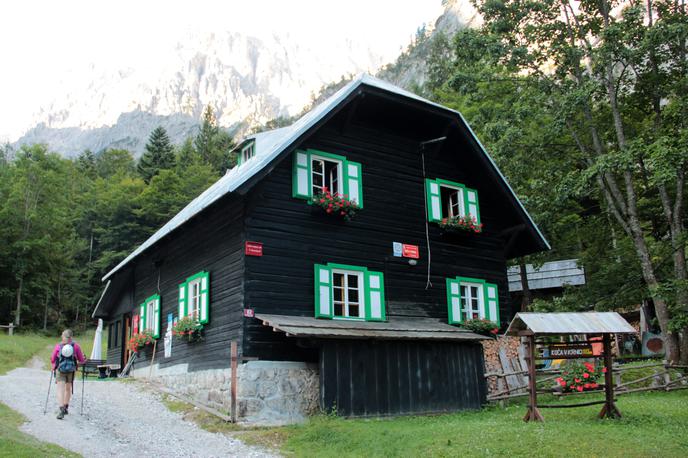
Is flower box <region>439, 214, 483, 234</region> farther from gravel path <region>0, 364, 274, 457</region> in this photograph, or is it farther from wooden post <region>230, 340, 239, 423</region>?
gravel path <region>0, 364, 274, 457</region>

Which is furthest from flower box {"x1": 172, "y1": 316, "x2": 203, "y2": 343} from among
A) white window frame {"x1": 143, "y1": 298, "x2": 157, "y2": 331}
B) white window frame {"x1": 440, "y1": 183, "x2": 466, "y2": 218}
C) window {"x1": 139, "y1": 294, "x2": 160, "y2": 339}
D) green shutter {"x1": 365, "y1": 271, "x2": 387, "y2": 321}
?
white window frame {"x1": 440, "y1": 183, "x2": 466, "y2": 218}

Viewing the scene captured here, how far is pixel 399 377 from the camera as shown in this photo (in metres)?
15.4

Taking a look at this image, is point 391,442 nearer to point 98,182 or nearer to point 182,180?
point 182,180

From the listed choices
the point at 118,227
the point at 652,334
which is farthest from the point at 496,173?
the point at 118,227

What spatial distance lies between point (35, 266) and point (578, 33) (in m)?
34.4

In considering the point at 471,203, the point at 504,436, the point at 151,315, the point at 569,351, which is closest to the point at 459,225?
the point at 471,203

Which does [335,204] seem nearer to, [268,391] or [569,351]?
[268,391]

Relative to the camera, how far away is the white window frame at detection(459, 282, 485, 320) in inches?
766

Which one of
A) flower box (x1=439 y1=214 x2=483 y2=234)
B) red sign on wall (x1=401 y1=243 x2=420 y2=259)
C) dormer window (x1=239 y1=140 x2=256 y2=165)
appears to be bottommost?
red sign on wall (x1=401 y1=243 x2=420 y2=259)

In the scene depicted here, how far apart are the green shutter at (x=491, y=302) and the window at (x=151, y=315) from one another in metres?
10.1

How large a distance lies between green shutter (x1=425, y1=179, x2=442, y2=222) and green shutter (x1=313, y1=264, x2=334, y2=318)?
4205 millimetres

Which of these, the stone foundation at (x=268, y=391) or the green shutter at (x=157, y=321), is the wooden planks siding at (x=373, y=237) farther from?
the green shutter at (x=157, y=321)

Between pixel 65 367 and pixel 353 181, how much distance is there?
28.0ft

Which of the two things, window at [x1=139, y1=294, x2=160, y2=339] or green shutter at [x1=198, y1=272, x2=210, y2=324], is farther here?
window at [x1=139, y1=294, x2=160, y2=339]
